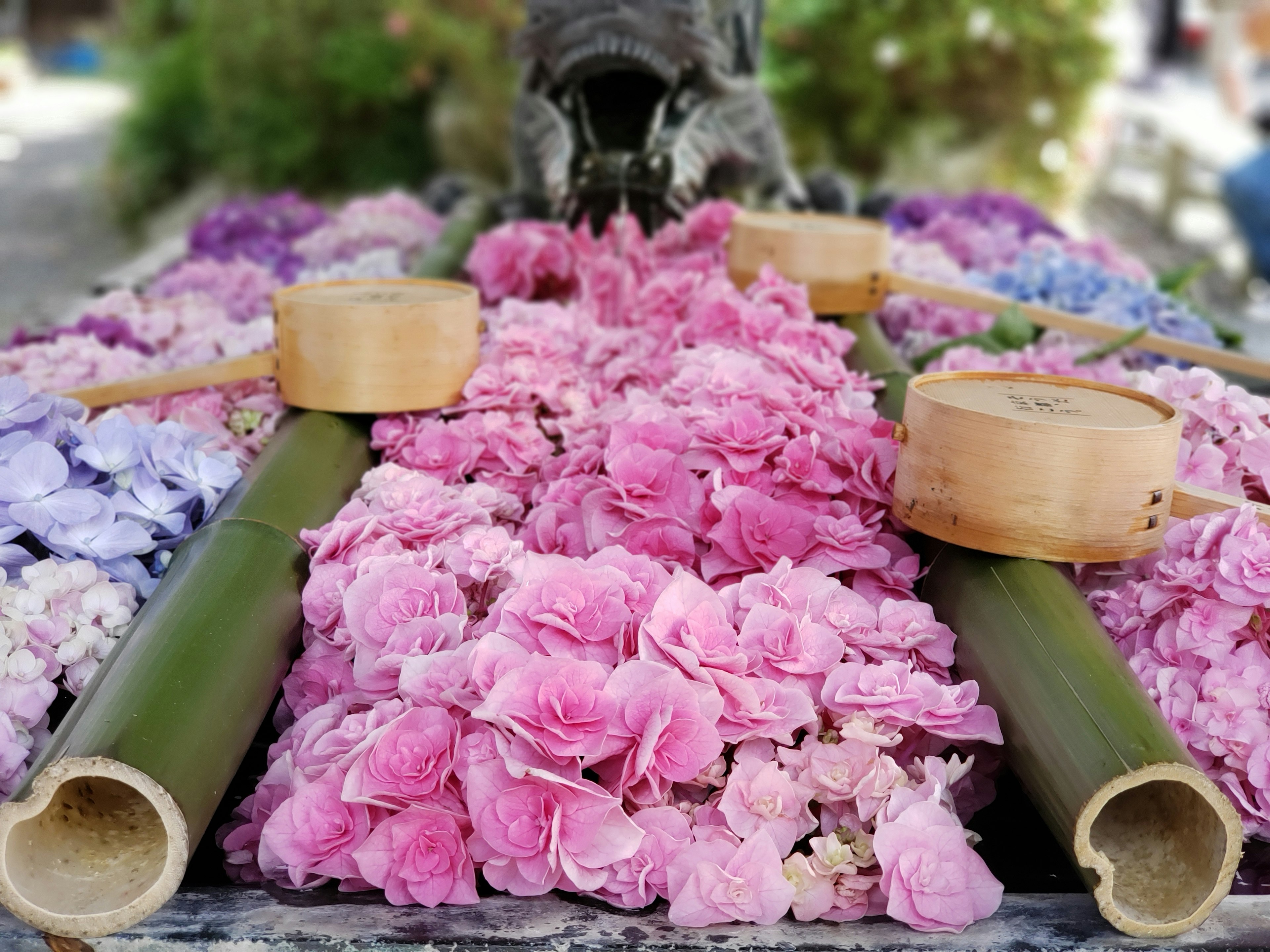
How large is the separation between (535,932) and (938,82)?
26.2 ft

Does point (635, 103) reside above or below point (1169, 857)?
above

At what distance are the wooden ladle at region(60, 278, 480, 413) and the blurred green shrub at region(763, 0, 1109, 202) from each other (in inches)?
268

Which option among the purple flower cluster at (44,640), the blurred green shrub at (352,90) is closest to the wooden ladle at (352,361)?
the purple flower cluster at (44,640)

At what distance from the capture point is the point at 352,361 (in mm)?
1854

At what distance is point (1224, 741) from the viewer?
4.40 ft

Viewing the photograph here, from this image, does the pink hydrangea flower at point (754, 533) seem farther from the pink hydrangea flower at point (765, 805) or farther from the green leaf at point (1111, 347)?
the green leaf at point (1111, 347)

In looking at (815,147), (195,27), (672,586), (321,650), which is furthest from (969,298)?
(195,27)

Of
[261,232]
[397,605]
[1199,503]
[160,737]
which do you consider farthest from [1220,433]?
[261,232]

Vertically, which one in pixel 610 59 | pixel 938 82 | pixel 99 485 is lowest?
pixel 99 485

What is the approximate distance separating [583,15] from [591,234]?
1.72 feet

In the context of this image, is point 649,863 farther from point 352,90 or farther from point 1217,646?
point 352,90

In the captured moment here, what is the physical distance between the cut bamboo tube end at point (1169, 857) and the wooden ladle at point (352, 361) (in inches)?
49.5

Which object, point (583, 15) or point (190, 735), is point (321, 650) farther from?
point (583, 15)

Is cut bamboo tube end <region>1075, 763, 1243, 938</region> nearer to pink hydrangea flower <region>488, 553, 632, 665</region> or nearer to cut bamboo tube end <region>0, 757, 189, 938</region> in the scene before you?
pink hydrangea flower <region>488, 553, 632, 665</region>
